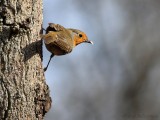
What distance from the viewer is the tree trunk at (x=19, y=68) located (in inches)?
198

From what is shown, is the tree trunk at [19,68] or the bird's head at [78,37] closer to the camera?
the tree trunk at [19,68]

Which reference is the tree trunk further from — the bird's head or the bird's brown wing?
the bird's head

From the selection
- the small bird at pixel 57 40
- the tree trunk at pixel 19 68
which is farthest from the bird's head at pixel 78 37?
the tree trunk at pixel 19 68

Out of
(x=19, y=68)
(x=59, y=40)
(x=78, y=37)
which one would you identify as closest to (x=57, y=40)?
(x=59, y=40)

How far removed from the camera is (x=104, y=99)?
12.5m

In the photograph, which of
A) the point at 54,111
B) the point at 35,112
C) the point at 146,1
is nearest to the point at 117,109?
the point at 54,111

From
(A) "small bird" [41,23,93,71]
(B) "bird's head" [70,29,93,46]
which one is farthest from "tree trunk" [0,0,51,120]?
(B) "bird's head" [70,29,93,46]

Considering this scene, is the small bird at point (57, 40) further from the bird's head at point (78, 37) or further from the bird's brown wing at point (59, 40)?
the bird's head at point (78, 37)

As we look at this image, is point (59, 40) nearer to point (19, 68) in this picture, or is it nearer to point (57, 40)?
point (57, 40)

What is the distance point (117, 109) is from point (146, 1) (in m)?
3.08

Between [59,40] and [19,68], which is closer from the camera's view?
[19,68]

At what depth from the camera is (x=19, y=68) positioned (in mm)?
5098

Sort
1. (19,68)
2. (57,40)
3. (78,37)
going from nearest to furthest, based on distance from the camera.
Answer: (19,68) < (57,40) < (78,37)

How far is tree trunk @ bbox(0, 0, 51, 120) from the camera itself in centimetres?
504
